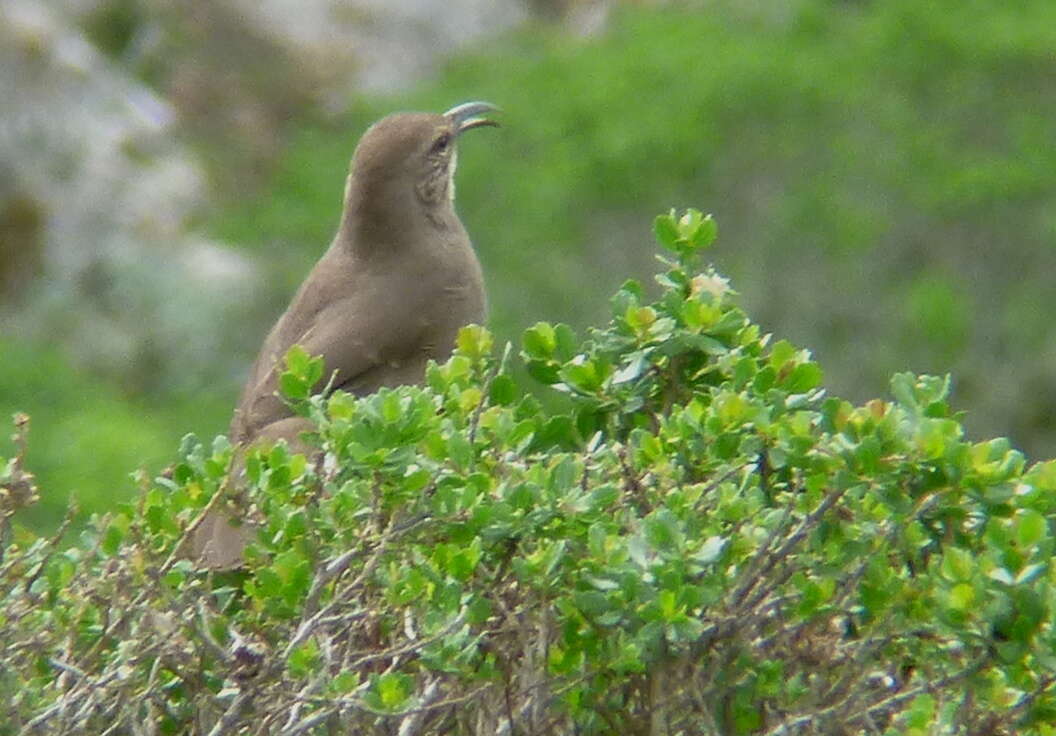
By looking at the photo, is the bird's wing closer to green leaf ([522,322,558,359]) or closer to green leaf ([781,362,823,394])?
green leaf ([522,322,558,359])

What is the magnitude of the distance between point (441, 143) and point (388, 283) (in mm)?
560

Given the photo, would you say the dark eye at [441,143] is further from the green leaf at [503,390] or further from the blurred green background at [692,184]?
the blurred green background at [692,184]

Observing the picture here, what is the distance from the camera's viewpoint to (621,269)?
12211 millimetres

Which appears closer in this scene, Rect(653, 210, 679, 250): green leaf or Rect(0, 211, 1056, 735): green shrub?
Rect(0, 211, 1056, 735): green shrub

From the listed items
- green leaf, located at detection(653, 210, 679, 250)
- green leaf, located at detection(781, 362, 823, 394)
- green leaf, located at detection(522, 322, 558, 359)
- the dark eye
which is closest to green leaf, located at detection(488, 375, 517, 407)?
green leaf, located at detection(522, 322, 558, 359)

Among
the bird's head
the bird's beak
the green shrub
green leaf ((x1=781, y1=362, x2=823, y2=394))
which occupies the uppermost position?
the bird's beak

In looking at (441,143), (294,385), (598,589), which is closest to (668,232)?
(294,385)

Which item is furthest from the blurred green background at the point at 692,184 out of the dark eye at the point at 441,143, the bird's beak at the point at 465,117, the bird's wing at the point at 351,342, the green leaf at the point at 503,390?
the green leaf at the point at 503,390

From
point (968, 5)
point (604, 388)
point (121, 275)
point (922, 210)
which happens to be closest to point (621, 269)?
point (922, 210)

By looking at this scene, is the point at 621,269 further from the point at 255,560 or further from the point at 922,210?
the point at 255,560

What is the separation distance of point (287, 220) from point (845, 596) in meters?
10.2

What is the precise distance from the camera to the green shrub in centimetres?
306

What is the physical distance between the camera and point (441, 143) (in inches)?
249

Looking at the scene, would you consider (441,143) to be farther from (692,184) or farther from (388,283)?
(692,184)
